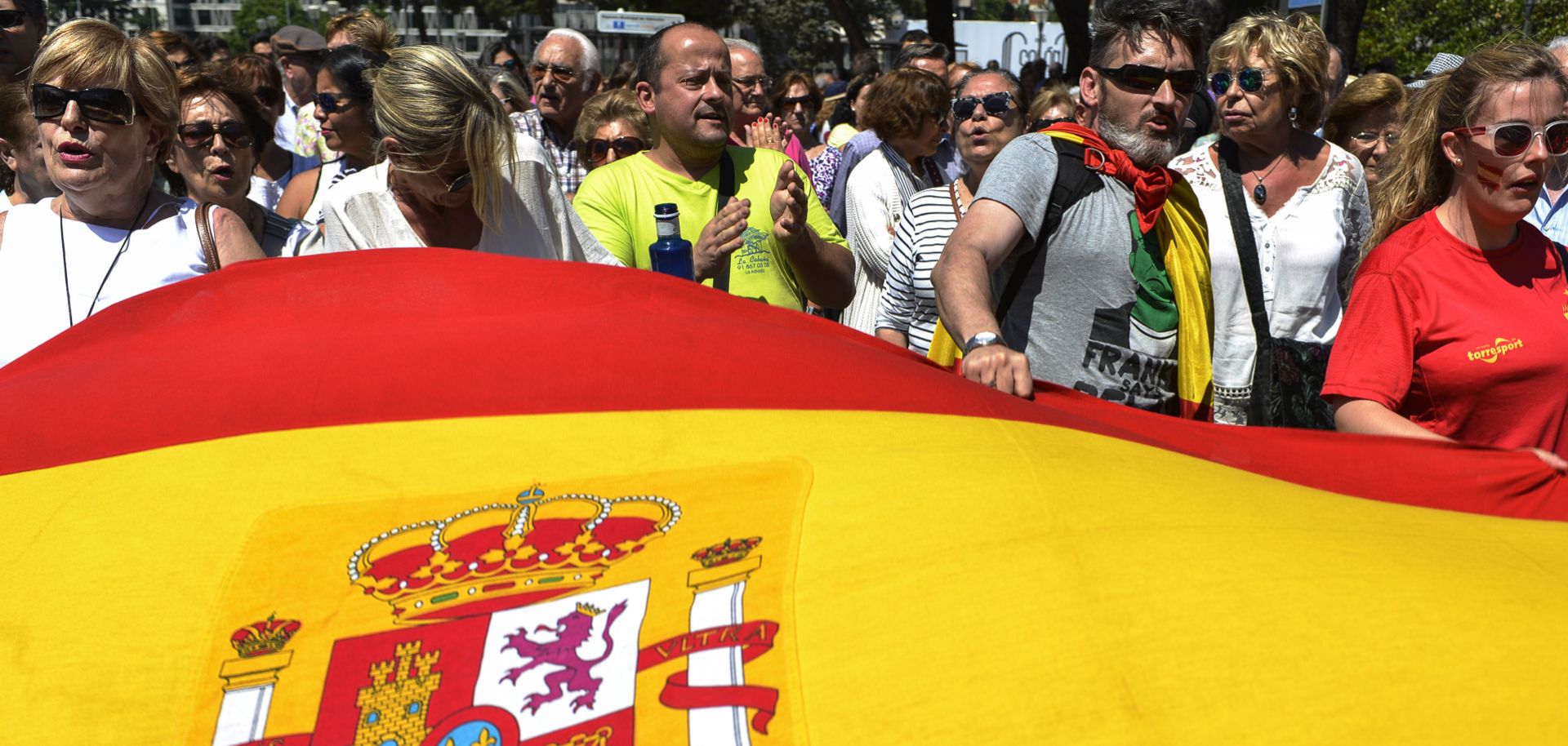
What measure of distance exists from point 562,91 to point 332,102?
203 centimetres

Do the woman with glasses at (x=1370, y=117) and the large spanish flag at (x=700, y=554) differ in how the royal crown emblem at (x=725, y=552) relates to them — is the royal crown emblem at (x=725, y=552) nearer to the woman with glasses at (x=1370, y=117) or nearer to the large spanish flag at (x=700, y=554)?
the large spanish flag at (x=700, y=554)

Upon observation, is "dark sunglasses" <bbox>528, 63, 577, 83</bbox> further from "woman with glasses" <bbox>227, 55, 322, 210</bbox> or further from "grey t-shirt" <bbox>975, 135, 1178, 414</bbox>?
"grey t-shirt" <bbox>975, 135, 1178, 414</bbox>

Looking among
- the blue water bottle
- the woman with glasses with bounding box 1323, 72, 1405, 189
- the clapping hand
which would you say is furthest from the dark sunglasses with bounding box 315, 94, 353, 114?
the woman with glasses with bounding box 1323, 72, 1405, 189

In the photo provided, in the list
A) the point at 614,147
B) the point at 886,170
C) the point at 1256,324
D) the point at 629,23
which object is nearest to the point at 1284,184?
the point at 1256,324

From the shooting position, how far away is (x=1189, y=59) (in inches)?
127

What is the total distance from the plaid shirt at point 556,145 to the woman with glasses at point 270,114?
3.59 feet

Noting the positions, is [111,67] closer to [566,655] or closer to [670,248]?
[670,248]

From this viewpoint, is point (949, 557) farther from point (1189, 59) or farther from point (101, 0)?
point (101, 0)

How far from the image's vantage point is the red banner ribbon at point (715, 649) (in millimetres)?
1846

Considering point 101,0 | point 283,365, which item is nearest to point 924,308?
point 283,365

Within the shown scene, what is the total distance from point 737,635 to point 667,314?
3.58 ft

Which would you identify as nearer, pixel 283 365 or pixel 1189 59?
pixel 283 365

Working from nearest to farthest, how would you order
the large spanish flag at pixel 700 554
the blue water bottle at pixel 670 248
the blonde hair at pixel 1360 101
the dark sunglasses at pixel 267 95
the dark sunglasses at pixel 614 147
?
the large spanish flag at pixel 700 554 < the blue water bottle at pixel 670 248 < the blonde hair at pixel 1360 101 < the dark sunglasses at pixel 614 147 < the dark sunglasses at pixel 267 95

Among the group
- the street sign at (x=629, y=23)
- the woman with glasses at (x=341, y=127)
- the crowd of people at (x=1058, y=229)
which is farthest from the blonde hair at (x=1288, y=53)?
the street sign at (x=629, y=23)
